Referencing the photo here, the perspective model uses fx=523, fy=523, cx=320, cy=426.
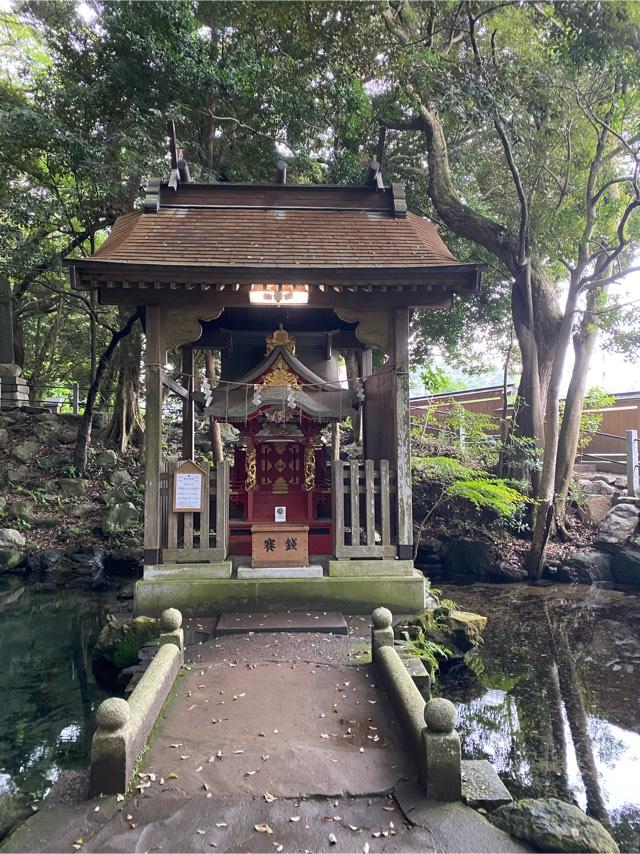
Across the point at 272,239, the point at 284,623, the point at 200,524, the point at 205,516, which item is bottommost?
the point at 284,623

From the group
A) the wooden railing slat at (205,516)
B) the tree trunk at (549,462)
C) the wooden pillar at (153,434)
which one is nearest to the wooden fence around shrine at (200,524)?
the wooden railing slat at (205,516)

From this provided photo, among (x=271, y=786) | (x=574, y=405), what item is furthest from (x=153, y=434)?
(x=574, y=405)

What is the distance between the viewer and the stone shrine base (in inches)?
275

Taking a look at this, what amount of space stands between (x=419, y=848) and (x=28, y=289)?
72.3 feet

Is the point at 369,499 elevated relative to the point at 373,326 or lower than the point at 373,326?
lower

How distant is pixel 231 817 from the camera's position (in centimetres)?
320

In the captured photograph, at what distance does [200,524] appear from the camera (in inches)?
284

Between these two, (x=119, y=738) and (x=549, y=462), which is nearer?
(x=119, y=738)

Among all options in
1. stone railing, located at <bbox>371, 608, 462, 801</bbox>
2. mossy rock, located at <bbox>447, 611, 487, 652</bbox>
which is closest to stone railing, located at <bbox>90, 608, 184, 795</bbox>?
stone railing, located at <bbox>371, 608, 462, 801</bbox>

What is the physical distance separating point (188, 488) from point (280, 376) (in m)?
2.18

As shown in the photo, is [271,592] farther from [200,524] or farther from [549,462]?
[549,462]

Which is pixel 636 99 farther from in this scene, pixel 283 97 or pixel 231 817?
pixel 231 817

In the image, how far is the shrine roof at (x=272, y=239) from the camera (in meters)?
6.89

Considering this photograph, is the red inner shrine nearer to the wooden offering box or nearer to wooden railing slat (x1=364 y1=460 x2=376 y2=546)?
the wooden offering box
